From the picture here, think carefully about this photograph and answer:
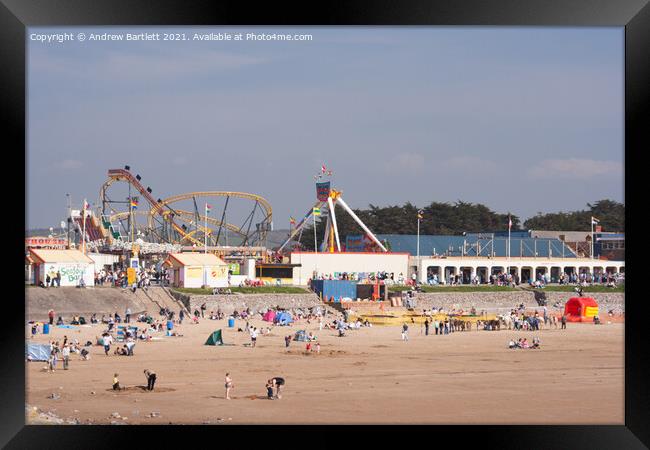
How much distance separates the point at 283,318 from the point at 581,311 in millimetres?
12993

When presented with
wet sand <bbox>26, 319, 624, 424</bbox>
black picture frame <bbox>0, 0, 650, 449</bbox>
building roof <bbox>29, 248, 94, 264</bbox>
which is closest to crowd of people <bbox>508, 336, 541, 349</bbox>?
wet sand <bbox>26, 319, 624, 424</bbox>

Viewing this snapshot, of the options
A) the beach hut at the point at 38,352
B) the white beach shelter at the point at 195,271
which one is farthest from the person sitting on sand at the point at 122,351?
the white beach shelter at the point at 195,271

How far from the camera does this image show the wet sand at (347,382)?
52.7 feet

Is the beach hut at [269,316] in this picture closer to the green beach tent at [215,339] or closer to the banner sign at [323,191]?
the green beach tent at [215,339]

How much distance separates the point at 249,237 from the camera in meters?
56.9

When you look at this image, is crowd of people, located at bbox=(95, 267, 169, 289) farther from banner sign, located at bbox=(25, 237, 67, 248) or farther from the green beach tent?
the green beach tent

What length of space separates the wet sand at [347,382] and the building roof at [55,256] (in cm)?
714

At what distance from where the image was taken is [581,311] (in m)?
39.3

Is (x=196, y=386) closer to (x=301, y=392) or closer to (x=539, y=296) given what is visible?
(x=301, y=392)

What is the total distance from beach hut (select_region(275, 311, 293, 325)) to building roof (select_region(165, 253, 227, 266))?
707 centimetres

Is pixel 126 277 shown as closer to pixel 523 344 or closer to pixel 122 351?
pixel 122 351

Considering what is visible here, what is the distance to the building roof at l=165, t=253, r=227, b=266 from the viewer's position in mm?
40594
